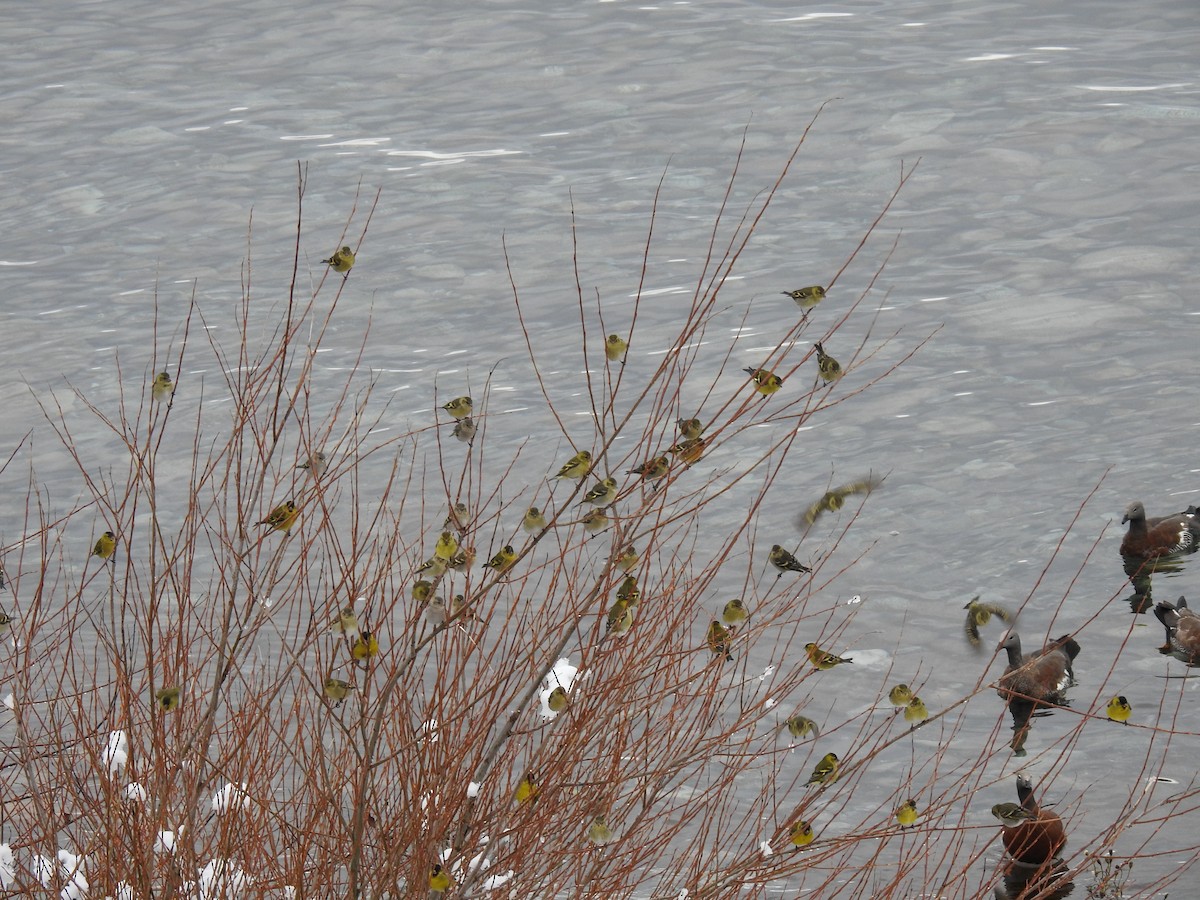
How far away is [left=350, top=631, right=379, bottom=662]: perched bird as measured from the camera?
466 cm

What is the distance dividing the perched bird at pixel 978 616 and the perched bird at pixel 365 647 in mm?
6437

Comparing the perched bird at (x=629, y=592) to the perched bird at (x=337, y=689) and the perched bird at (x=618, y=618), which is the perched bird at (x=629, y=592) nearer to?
the perched bird at (x=618, y=618)

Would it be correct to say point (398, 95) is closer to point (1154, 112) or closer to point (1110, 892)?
point (1154, 112)

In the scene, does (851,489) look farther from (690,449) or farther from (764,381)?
(690,449)

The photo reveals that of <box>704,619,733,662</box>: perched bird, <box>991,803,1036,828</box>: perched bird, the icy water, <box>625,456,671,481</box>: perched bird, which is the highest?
<box>625,456,671,481</box>: perched bird

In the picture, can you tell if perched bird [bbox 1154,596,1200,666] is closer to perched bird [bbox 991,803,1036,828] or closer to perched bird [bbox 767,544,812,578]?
perched bird [bbox 767,544,812,578]

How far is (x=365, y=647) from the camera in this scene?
4688 mm

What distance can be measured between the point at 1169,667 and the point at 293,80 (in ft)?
61.8

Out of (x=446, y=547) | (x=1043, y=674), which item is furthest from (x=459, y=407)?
(x=1043, y=674)

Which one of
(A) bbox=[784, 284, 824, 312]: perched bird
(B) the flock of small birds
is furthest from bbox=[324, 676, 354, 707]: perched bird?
(A) bbox=[784, 284, 824, 312]: perched bird

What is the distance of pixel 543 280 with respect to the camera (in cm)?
1844

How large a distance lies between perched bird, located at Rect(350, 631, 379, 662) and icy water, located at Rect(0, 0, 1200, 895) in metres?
4.90

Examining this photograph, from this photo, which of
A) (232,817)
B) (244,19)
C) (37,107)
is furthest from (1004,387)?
(244,19)

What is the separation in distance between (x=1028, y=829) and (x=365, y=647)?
3.85 meters
